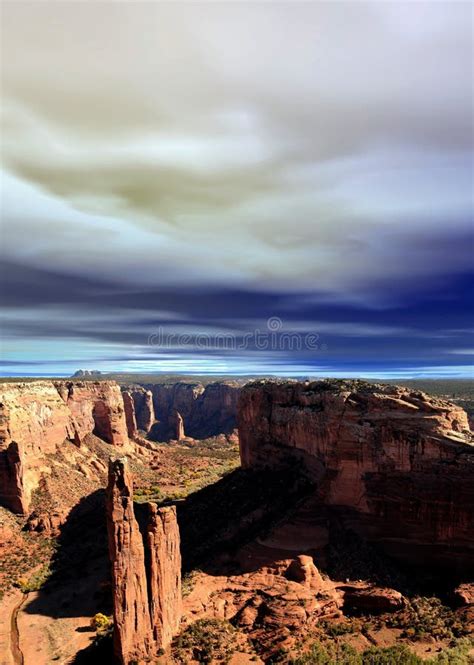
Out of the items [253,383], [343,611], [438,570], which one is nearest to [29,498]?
[253,383]

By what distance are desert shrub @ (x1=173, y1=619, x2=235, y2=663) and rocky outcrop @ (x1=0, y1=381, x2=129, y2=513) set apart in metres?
41.6

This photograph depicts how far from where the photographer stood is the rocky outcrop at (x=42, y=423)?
71.4 meters

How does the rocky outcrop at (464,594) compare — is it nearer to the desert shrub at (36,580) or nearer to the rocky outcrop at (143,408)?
the desert shrub at (36,580)

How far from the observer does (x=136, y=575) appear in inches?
1401

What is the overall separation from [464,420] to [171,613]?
109 feet

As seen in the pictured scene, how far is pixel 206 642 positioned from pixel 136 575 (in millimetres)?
7961

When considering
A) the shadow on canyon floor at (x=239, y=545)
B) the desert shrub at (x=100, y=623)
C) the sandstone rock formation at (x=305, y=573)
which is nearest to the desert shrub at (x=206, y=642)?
the shadow on canyon floor at (x=239, y=545)

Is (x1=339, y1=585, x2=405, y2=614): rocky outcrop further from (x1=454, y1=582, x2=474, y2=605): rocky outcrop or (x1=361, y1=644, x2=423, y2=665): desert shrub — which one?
(x1=454, y1=582, x2=474, y2=605): rocky outcrop

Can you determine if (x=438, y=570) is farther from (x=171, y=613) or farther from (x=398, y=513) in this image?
(x=171, y=613)

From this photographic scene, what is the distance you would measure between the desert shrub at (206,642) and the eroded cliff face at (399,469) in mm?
17300

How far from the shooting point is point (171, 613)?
38500 mm

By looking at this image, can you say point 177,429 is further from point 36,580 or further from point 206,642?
point 206,642

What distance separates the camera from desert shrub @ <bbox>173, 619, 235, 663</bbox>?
36.7 m

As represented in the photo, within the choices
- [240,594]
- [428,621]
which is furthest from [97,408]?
[428,621]
